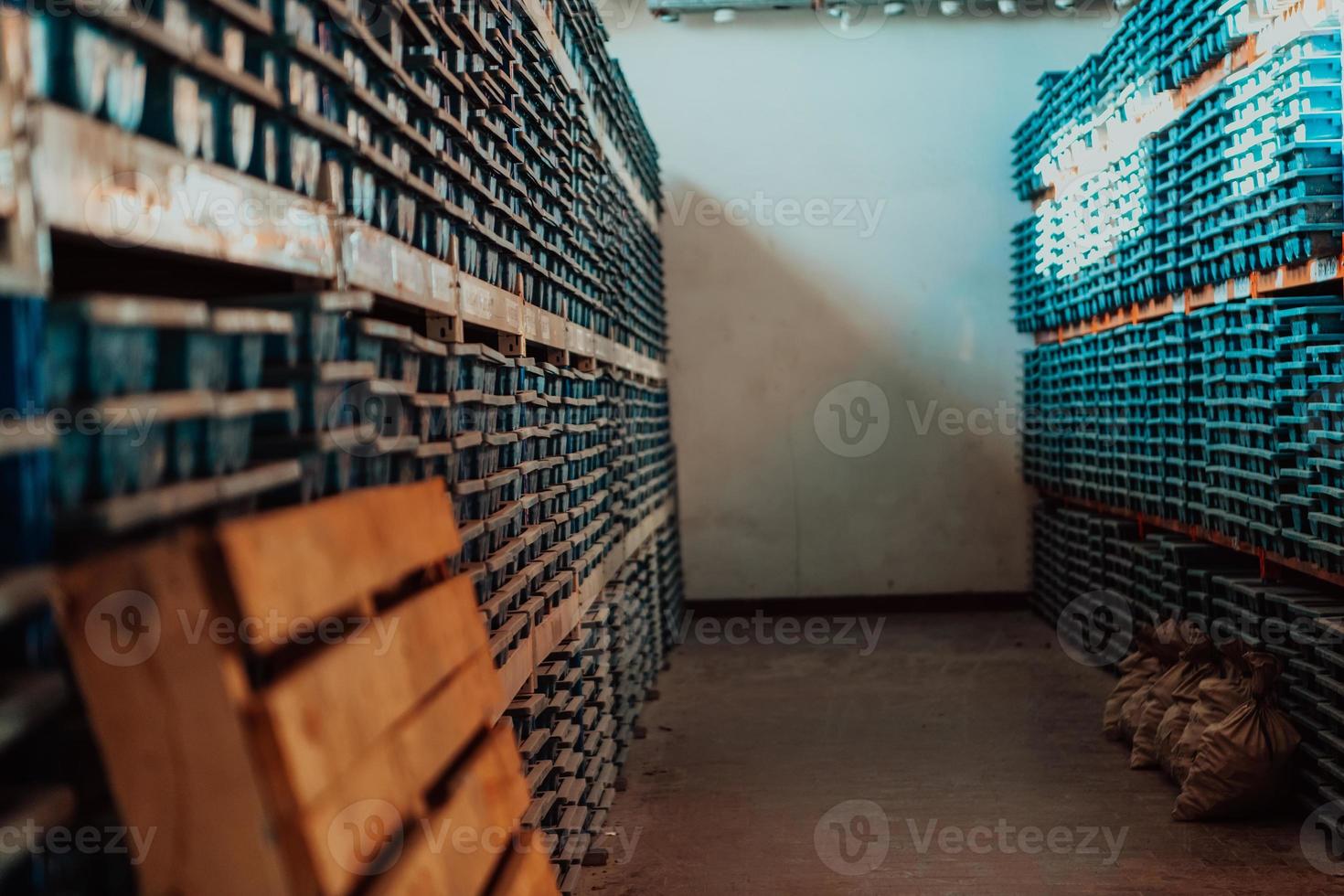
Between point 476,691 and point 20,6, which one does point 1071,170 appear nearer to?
point 476,691

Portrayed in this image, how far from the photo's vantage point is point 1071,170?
7875 millimetres

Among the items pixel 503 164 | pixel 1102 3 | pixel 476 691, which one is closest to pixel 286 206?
pixel 476 691

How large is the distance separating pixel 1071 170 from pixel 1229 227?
2.83 meters

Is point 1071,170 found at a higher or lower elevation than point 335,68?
higher

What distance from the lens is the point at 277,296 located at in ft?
6.12

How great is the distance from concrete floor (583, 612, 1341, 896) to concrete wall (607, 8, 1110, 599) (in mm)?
2286

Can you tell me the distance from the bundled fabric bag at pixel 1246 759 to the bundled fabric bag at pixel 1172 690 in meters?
0.54
